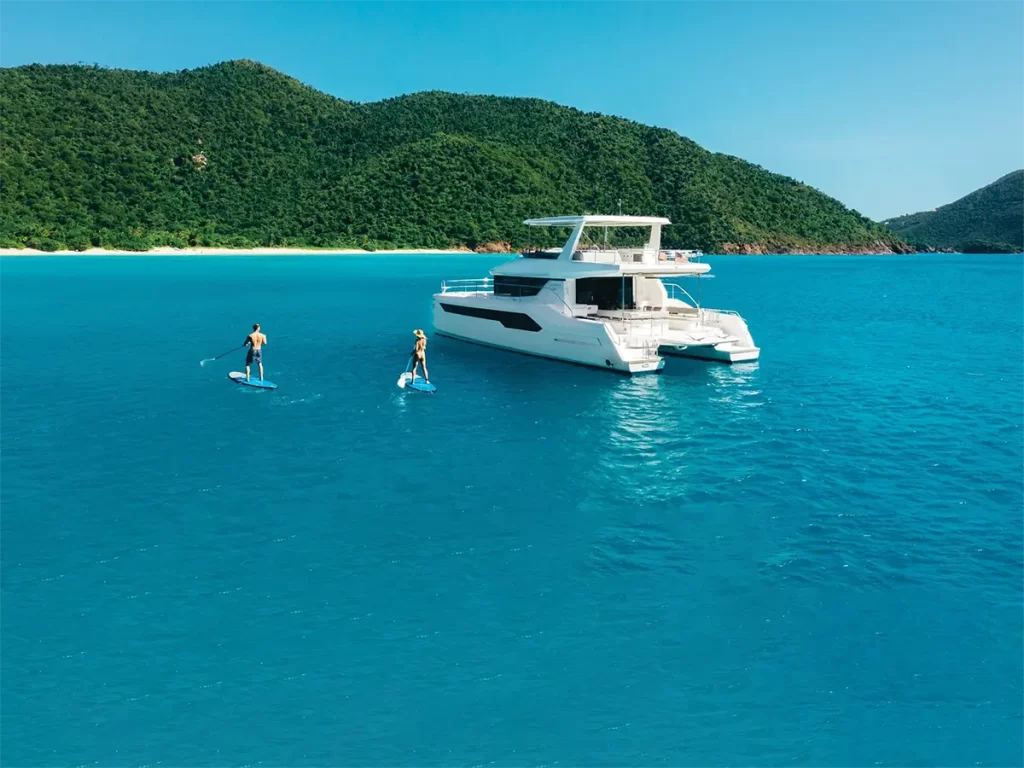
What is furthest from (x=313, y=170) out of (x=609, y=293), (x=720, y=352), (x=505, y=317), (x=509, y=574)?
(x=509, y=574)

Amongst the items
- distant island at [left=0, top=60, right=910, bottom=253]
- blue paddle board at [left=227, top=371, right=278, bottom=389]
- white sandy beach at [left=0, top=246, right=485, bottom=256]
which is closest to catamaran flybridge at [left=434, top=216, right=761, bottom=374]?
blue paddle board at [left=227, top=371, right=278, bottom=389]

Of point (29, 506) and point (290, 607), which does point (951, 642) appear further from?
point (29, 506)

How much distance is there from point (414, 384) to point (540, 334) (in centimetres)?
662

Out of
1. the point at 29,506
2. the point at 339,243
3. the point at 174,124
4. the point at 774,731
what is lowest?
the point at 774,731

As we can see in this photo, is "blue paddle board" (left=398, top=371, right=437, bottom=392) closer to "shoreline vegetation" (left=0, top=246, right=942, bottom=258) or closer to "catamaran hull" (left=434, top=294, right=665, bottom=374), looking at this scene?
"catamaran hull" (left=434, top=294, right=665, bottom=374)

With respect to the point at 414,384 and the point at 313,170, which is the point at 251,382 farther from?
the point at 313,170

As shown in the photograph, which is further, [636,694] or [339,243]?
[339,243]

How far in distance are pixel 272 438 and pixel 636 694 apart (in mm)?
12888

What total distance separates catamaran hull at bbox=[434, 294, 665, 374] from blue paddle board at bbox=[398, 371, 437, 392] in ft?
19.1

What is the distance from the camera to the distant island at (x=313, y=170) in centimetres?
12231

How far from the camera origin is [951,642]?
954 centimetres

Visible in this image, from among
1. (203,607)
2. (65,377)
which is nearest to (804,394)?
(203,607)

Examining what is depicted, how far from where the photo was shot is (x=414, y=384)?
24.4 m

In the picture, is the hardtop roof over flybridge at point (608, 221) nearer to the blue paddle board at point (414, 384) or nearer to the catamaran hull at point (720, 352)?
the catamaran hull at point (720, 352)
